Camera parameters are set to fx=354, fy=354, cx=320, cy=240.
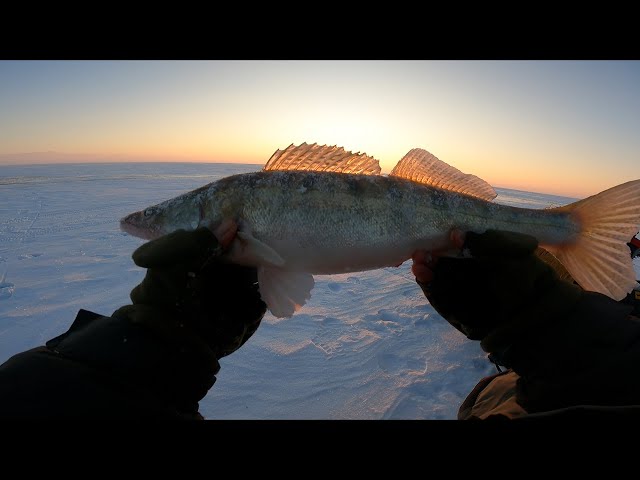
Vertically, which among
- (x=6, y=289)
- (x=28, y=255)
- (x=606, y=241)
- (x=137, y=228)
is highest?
(x=606, y=241)

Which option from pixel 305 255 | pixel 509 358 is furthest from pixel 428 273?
pixel 305 255

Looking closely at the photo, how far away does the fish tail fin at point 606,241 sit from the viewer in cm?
244

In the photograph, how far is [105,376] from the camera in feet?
5.23

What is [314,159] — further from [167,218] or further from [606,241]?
[606,241]

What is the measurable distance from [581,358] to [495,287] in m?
0.56

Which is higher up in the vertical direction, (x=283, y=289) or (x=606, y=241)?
(x=606, y=241)

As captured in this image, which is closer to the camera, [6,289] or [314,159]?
[314,159]

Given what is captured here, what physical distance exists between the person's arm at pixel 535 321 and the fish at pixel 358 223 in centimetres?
25

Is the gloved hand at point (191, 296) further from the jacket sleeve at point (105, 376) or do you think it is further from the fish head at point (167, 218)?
the fish head at point (167, 218)

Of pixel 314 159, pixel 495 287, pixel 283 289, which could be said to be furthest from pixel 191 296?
pixel 495 287

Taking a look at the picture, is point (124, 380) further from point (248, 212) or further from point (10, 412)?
point (248, 212)

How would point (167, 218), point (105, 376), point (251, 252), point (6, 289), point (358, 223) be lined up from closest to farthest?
1. point (105, 376)
2. point (251, 252)
3. point (358, 223)
4. point (167, 218)
5. point (6, 289)

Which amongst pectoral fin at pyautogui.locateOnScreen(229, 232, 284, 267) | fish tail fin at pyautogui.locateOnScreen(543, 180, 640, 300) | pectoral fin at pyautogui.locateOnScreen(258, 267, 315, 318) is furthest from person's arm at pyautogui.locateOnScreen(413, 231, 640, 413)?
pectoral fin at pyautogui.locateOnScreen(229, 232, 284, 267)

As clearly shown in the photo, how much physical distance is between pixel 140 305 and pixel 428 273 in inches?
73.8
